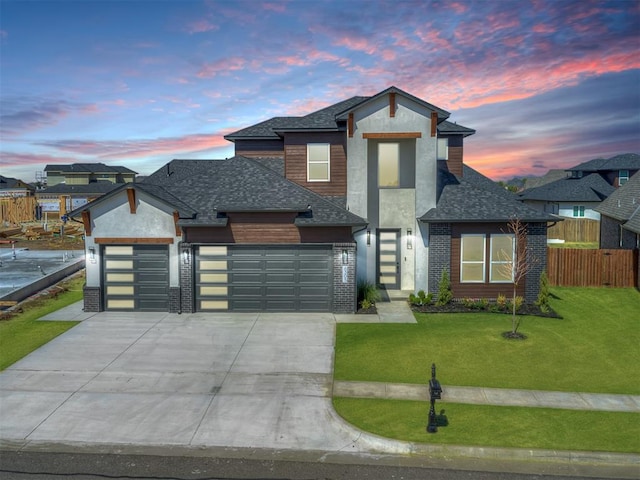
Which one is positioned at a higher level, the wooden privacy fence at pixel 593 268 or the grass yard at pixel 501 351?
the wooden privacy fence at pixel 593 268

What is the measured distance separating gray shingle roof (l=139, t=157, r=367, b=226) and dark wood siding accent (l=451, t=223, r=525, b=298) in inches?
156

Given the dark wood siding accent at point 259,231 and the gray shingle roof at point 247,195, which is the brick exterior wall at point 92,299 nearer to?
the dark wood siding accent at point 259,231

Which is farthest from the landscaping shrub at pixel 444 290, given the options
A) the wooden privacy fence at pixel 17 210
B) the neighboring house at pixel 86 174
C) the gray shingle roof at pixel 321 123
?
the neighboring house at pixel 86 174

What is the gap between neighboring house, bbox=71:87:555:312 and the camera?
18359mm

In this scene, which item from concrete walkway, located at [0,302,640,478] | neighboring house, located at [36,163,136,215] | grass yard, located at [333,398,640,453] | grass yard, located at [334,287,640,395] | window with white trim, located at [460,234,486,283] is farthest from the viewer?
neighboring house, located at [36,163,136,215]

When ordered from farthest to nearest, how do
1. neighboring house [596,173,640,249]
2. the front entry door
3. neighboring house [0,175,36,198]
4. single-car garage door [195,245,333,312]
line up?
neighboring house [0,175,36,198] → neighboring house [596,173,640,249] → the front entry door → single-car garage door [195,245,333,312]

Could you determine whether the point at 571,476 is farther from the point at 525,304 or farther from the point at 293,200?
the point at 293,200

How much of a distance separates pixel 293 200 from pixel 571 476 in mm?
13124

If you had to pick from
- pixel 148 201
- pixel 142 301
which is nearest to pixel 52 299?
pixel 142 301

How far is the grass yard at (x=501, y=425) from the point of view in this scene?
8.96m

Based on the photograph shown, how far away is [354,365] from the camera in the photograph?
12984mm

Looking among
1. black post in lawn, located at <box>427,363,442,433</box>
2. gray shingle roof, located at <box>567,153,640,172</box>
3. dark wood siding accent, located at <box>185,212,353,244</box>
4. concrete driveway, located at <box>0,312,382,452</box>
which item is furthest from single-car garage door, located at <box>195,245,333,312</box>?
gray shingle roof, located at <box>567,153,640,172</box>

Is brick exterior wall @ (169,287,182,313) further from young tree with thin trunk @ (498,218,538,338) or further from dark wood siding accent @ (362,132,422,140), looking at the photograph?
young tree with thin trunk @ (498,218,538,338)

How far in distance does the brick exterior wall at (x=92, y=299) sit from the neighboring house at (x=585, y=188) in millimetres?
42204
